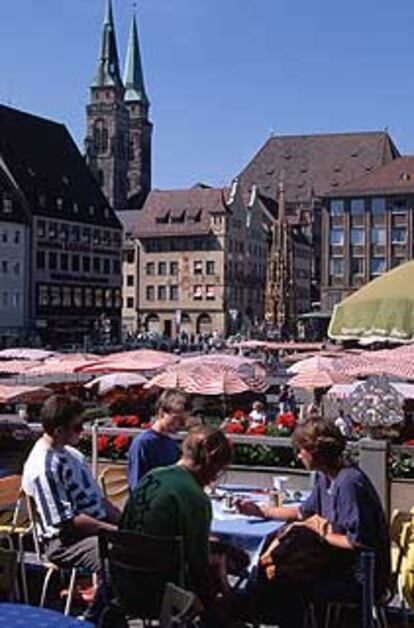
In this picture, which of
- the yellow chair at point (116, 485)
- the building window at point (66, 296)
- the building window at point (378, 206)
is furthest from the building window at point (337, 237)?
the yellow chair at point (116, 485)

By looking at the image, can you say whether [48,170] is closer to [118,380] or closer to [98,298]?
[98,298]

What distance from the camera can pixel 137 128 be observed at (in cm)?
14588

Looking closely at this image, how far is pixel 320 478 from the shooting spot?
6.52m

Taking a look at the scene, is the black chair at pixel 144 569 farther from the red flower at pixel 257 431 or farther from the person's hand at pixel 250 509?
the red flower at pixel 257 431

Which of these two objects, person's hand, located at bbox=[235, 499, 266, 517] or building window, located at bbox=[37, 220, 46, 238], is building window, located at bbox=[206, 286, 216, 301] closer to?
building window, located at bbox=[37, 220, 46, 238]

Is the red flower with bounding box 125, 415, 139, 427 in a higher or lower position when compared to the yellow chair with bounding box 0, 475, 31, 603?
higher

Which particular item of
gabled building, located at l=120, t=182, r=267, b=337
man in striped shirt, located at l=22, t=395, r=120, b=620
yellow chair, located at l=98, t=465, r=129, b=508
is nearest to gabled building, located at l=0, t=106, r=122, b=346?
gabled building, located at l=120, t=182, r=267, b=337

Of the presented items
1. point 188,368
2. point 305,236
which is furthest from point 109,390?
point 305,236

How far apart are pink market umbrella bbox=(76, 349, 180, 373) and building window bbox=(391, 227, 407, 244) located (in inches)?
2540

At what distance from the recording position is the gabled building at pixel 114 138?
136 metres

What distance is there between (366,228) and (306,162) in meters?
29.1

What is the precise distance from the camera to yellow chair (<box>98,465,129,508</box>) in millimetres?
10047

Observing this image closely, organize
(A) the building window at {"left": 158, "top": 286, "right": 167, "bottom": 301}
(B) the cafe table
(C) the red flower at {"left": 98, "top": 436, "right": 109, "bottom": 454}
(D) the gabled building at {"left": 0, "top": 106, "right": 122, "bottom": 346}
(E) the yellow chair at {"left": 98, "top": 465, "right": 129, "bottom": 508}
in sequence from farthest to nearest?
(A) the building window at {"left": 158, "top": 286, "right": 167, "bottom": 301}, (D) the gabled building at {"left": 0, "top": 106, "right": 122, "bottom": 346}, (C) the red flower at {"left": 98, "top": 436, "right": 109, "bottom": 454}, (E) the yellow chair at {"left": 98, "top": 465, "right": 129, "bottom": 508}, (B) the cafe table

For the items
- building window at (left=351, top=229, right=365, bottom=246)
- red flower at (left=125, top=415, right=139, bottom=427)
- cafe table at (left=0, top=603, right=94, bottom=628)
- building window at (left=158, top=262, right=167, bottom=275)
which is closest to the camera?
cafe table at (left=0, top=603, right=94, bottom=628)
